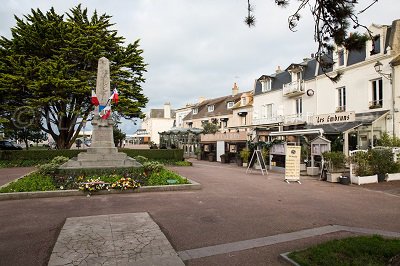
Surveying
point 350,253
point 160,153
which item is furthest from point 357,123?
point 350,253

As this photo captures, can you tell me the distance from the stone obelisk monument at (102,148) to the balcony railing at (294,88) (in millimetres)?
18470

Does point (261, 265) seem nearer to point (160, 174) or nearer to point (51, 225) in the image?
point (51, 225)

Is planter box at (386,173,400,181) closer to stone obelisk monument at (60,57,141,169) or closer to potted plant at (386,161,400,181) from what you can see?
potted plant at (386,161,400,181)

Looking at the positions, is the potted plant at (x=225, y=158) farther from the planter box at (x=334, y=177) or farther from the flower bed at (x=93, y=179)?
the flower bed at (x=93, y=179)

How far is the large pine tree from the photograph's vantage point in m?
21.9

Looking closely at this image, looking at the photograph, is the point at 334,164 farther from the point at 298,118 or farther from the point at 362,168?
the point at 298,118

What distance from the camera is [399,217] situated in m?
7.65

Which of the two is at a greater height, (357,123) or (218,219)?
(357,123)

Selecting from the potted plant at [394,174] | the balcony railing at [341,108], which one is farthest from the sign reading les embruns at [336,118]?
the potted plant at [394,174]

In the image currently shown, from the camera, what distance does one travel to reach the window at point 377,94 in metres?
20.5

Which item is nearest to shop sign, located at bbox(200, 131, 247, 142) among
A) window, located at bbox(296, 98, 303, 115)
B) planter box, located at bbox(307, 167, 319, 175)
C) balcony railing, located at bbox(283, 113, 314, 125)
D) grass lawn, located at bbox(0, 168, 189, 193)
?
balcony railing, located at bbox(283, 113, 314, 125)

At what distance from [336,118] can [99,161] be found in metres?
16.6

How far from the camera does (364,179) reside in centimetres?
1377

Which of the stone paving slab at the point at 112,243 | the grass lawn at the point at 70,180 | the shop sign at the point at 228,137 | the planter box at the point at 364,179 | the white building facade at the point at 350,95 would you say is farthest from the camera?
the shop sign at the point at 228,137
